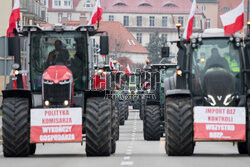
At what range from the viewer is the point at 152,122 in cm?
2872

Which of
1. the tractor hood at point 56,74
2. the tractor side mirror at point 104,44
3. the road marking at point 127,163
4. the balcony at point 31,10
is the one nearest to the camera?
the road marking at point 127,163

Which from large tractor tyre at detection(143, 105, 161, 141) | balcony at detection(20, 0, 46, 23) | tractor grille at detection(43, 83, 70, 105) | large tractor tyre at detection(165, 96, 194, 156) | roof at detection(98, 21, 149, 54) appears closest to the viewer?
large tractor tyre at detection(165, 96, 194, 156)

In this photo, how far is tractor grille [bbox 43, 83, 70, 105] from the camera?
19938 mm

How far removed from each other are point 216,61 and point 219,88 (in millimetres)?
756

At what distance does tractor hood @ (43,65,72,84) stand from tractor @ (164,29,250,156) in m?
2.24

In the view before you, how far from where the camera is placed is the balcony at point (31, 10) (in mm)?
89062

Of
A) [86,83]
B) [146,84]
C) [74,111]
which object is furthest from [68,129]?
[146,84]

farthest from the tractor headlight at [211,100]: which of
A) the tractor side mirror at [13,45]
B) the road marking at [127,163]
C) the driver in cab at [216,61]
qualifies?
the tractor side mirror at [13,45]

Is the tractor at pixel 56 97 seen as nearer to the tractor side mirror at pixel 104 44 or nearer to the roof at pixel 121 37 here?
the tractor side mirror at pixel 104 44

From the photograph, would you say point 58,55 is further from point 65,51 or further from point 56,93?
point 56,93

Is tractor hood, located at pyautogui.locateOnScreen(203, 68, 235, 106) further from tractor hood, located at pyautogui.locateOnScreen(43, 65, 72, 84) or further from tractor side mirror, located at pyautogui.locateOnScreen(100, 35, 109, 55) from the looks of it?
tractor hood, located at pyautogui.locateOnScreen(43, 65, 72, 84)

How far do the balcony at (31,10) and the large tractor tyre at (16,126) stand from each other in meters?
69.5

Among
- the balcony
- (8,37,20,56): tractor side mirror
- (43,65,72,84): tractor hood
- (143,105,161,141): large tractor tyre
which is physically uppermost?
the balcony

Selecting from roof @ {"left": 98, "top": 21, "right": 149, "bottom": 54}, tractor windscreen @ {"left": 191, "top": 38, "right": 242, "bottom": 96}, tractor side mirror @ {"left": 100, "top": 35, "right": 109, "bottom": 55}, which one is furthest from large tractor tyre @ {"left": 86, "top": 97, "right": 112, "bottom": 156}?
roof @ {"left": 98, "top": 21, "right": 149, "bottom": 54}
